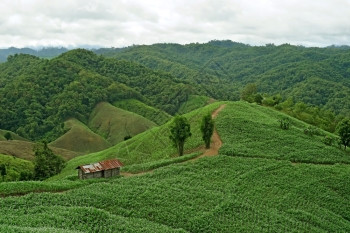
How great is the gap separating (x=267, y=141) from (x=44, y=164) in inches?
1977

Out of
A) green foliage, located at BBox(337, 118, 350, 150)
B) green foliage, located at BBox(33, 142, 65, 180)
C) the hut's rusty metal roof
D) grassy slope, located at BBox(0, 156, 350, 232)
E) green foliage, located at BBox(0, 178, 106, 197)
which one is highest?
green foliage, located at BBox(337, 118, 350, 150)

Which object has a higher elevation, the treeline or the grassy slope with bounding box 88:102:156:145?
the treeline

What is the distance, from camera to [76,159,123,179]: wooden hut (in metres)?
46.9

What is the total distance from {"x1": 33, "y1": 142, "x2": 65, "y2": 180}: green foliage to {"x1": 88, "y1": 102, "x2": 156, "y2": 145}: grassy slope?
7844 centimetres

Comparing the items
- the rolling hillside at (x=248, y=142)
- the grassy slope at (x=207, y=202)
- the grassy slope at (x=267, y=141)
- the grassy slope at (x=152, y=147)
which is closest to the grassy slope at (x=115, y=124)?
the grassy slope at (x=152, y=147)

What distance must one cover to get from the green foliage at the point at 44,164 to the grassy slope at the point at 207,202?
3701 cm

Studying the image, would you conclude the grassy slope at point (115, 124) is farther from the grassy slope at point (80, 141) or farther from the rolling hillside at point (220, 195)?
the rolling hillside at point (220, 195)

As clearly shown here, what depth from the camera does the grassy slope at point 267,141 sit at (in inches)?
2382

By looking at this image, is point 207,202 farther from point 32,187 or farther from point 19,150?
Answer: point 19,150

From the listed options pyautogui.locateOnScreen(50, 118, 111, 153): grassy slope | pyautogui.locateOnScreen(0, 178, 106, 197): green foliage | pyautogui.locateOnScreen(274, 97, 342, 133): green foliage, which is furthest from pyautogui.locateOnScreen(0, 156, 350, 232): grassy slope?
pyautogui.locateOnScreen(50, 118, 111, 153): grassy slope

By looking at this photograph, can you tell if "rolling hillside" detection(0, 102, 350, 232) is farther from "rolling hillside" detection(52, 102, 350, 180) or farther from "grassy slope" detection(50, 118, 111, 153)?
"grassy slope" detection(50, 118, 111, 153)

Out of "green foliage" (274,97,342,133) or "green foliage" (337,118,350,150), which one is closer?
"green foliage" (337,118,350,150)

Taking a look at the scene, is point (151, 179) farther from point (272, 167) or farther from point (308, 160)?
point (308, 160)

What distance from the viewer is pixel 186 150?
211 feet
